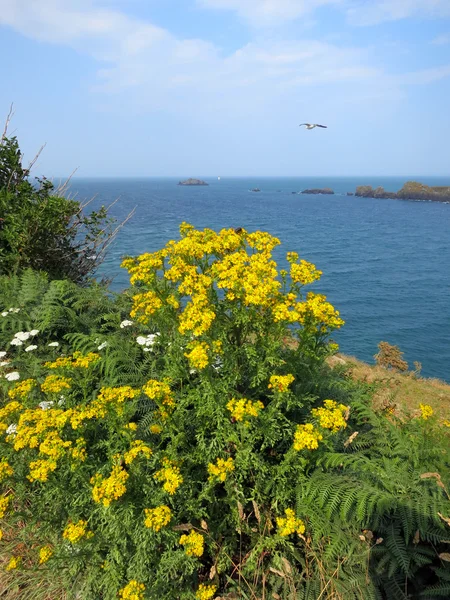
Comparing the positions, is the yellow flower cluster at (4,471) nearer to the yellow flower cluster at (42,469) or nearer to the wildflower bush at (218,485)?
the wildflower bush at (218,485)

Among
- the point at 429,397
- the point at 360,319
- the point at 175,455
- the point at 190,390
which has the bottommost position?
the point at 360,319

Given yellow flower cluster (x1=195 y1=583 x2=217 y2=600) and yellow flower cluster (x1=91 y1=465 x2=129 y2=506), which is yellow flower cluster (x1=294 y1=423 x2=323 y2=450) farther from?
yellow flower cluster (x1=91 y1=465 x2=129 y2=506)

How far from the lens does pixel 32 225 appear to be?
25.2ft

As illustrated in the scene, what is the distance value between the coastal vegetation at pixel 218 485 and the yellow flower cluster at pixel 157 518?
17 mm

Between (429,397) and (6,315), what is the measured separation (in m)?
12.5

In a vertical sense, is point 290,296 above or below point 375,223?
above

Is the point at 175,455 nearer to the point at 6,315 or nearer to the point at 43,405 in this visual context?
the point at 43,405

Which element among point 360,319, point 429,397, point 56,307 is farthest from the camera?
point 360,319

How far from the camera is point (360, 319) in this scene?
A: 32.2 meters

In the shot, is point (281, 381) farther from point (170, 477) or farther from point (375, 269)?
A: point (375, 269)

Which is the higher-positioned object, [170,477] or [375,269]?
[170,477]

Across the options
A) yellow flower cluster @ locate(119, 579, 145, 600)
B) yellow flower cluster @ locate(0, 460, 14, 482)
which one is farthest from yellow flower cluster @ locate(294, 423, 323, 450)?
yellow flower cluster @ locate(0, 460, 14, 482)

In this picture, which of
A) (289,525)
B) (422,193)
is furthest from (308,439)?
(422,193)

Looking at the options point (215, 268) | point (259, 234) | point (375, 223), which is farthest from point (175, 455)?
point (375, 223)
